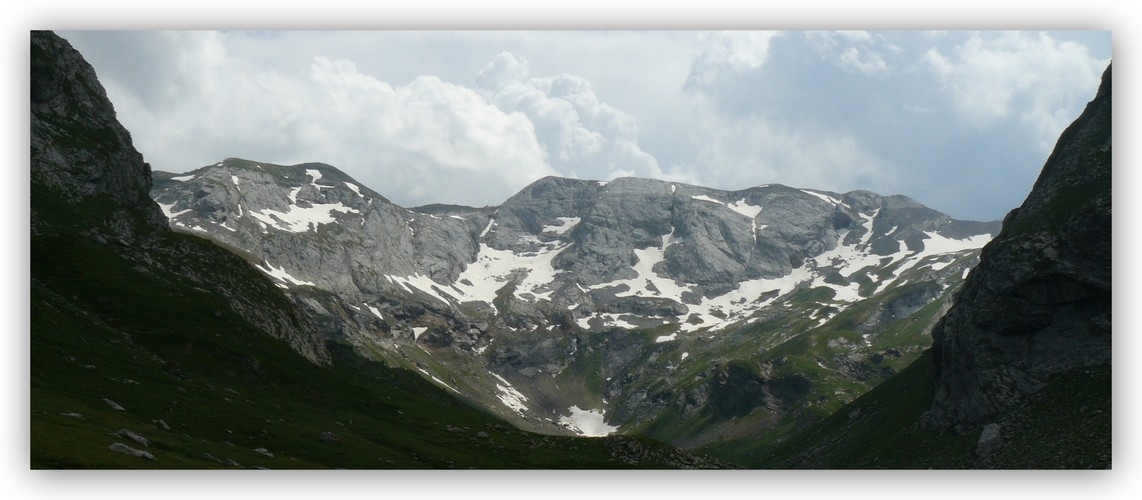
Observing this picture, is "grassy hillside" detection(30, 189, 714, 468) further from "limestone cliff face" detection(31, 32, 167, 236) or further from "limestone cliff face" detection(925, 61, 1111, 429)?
"limestone cliff face" detection(925, 61, 1111, 429)

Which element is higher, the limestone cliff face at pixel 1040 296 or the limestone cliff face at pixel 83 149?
the limestone cliff face at pixel 83 149

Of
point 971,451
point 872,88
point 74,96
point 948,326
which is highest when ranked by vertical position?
point 74,96

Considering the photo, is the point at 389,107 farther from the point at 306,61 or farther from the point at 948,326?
the point at 948,326

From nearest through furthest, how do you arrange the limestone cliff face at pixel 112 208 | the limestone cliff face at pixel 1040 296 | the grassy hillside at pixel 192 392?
the grassy hillside at pixel 192 392
the limestone cliff face at pixel 1040 296
the limestone cliff face at pixel 112 208

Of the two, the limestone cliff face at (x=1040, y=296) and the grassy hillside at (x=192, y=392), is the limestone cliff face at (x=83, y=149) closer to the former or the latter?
the grassy hillside at (x=192, y=392)

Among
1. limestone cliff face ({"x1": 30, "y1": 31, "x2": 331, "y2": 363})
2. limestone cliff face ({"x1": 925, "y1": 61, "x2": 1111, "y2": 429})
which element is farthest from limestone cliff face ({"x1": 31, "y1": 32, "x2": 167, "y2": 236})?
limestone cliff face ({"x1": 925, "y1": 61, "x2": 1111, "y2": 429})

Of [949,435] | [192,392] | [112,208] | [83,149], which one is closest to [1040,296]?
[949,435]

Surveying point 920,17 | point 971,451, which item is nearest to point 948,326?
point 971,451

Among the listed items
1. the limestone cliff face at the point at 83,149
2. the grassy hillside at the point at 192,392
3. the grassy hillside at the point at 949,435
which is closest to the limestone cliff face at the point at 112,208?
the limestone cliff face at the point at 83,149
